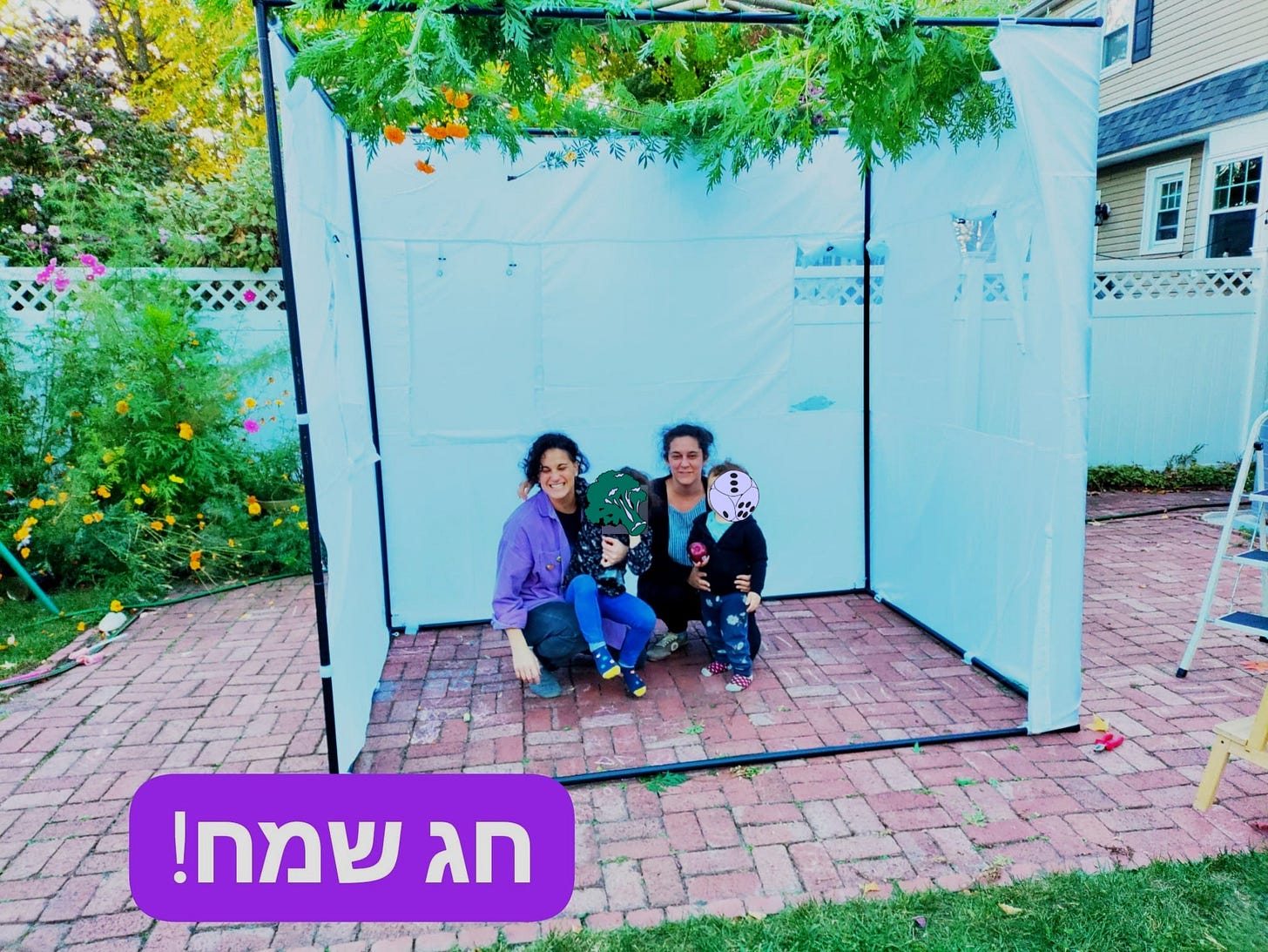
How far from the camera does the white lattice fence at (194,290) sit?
5.67 m

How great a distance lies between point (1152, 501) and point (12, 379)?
28.9 feet

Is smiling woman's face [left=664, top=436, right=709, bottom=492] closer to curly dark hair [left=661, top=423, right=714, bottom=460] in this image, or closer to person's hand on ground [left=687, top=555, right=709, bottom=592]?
curly dark hair [left=661, top=423, right=714, bottom=460]

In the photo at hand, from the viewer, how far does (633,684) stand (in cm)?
379

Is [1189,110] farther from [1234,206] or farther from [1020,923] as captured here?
[1020,923]

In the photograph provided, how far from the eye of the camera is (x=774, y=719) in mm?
3537

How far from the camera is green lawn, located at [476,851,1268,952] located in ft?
7.29

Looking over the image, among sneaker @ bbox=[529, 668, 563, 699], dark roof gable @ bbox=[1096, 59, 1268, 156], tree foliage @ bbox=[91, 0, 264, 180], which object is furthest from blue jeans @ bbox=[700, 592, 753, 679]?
tree foliage @ bbox=[91, 0, 264, 180]

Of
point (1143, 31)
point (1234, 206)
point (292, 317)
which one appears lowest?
point (292, 317)

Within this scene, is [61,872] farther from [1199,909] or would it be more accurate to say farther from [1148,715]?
[1148,715]

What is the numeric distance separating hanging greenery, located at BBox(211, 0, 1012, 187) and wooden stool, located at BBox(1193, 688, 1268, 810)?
232 centimetres

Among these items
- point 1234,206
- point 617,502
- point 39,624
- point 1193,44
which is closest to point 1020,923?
point 617,502

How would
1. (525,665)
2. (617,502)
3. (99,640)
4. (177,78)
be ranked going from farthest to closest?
(177,78), (99,640), (617,502), (525,665)

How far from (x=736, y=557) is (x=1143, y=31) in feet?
34.9

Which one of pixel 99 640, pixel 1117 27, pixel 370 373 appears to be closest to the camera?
pixel 370 373
